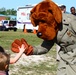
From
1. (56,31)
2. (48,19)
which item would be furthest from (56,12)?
(56,31)

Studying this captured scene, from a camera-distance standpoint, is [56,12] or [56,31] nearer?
[56,12]

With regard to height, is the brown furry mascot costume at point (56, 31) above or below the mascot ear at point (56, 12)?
below

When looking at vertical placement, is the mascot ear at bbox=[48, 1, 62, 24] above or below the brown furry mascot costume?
above

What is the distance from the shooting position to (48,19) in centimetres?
535

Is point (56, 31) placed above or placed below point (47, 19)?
below

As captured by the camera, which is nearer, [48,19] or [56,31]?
[48,19]

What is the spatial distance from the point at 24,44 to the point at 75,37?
2.42 ft

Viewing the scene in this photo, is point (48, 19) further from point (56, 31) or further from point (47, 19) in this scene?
A: point (56, 31)

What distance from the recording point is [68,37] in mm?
5551

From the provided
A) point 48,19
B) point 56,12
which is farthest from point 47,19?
point 56,12

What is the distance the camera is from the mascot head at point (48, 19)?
17.5 feet

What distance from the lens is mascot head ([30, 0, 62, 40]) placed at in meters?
5.33

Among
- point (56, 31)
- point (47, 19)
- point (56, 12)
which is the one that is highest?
point (56, 12)

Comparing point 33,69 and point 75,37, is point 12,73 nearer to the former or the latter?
point 33,69
